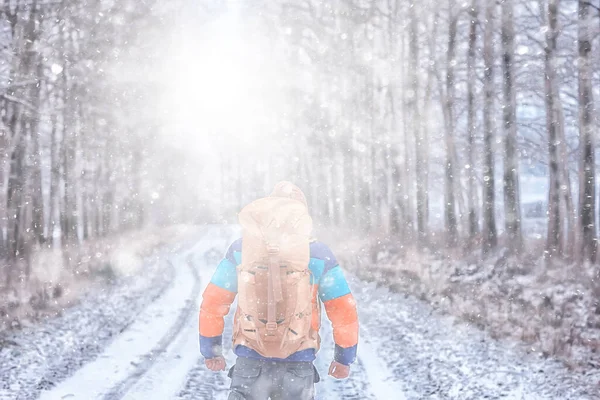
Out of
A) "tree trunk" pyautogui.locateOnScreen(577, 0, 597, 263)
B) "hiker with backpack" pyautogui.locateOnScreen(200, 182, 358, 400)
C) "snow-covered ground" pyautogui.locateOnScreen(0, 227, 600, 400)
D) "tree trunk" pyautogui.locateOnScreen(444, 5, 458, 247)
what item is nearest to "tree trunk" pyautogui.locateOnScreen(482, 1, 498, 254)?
"tree trunk" pyautogui.locateOnScreen(444, 5, 458, 247)

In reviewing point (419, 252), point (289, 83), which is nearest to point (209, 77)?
point (289, 83)

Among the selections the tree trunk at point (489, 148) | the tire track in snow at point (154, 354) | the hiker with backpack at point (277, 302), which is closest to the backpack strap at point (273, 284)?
the hiker with backpack at point (277, 302)

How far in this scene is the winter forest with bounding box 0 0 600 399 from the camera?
35.9 feet

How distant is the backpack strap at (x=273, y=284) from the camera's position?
10.2ft

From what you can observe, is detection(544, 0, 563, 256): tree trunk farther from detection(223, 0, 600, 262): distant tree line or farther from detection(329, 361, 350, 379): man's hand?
detection(329, 361, 350, 379): man's hand

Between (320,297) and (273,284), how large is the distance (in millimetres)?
443

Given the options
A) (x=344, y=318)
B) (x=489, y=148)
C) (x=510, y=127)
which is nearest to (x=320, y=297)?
(x=344, y=318)

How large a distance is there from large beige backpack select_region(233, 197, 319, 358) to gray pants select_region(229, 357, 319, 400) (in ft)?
0.44

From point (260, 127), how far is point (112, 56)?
14.8 meters

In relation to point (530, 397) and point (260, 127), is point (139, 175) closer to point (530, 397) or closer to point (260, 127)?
point (260, 127)

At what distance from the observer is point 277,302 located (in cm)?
319

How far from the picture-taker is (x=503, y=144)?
44.8 feet

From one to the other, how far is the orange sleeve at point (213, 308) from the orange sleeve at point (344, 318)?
1.93 ft

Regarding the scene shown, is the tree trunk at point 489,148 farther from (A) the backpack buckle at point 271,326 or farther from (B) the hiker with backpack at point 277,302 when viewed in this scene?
(A) the backpack buckle at point 271,326
